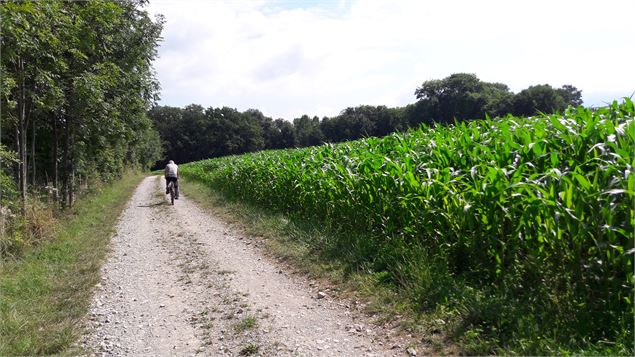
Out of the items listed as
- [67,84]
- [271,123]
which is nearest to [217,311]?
[67,84]

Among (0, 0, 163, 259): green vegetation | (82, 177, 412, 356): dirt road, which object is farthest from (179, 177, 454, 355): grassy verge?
(0, 0, 163, 259): green vegetation

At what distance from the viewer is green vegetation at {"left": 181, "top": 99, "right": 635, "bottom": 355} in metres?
3.03

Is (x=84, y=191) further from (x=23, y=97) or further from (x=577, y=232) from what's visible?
(x=577, y=232)

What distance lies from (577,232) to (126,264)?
6.76m

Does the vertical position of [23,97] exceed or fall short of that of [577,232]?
it exceeds it

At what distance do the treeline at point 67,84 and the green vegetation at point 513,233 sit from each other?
6.12m

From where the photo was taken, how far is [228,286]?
5.43m

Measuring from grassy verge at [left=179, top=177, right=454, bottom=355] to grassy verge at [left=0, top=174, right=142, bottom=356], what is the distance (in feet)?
9.66

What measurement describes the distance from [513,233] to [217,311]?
10.9 ft

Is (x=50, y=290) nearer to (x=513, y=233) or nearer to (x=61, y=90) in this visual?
(x=61, y=90)

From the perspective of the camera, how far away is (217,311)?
4617mm

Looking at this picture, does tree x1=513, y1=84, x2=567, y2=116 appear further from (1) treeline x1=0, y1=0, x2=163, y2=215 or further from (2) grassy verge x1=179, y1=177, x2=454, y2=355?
(1) treeline x1=0, y1=0, x2=163, y2=215

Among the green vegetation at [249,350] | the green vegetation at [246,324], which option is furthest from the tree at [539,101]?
the green vegetation at [249,350]

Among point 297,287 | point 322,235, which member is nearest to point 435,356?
point 297,287
